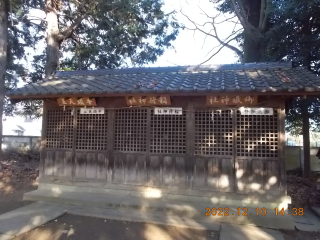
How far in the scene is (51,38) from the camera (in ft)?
38.0

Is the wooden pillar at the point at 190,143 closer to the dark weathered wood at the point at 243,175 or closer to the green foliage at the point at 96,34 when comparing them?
the dark weathered wood at the point at 243,175

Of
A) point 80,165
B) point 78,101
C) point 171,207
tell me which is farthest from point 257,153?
point 78,101

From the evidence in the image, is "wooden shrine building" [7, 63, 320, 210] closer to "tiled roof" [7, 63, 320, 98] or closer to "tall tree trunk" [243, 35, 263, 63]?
"tiled roof" [7, 63, 320, 98]

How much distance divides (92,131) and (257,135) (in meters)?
4.60

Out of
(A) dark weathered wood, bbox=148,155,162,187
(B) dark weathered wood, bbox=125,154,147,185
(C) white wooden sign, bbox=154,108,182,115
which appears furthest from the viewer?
(B) dark weathered wood, bbox=125,154,147,185

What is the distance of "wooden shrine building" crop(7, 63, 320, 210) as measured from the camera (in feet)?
20.5

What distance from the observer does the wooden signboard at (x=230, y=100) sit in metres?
6.26

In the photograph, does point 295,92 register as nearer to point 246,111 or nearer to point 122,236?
point 246,111

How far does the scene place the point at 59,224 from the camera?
5.65m

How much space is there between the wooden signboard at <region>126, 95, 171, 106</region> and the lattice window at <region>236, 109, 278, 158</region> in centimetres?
193

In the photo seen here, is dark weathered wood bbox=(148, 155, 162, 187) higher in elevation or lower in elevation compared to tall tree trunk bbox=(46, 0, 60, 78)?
lower

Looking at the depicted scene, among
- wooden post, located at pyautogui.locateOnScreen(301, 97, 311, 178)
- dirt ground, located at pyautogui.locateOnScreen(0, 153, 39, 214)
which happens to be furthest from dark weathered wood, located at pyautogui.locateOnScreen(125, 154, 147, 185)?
wooden post, located at pyautogui.locateOnScreen(301, 97, 311, 178)

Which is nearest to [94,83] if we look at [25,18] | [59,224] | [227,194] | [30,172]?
[59,224]
